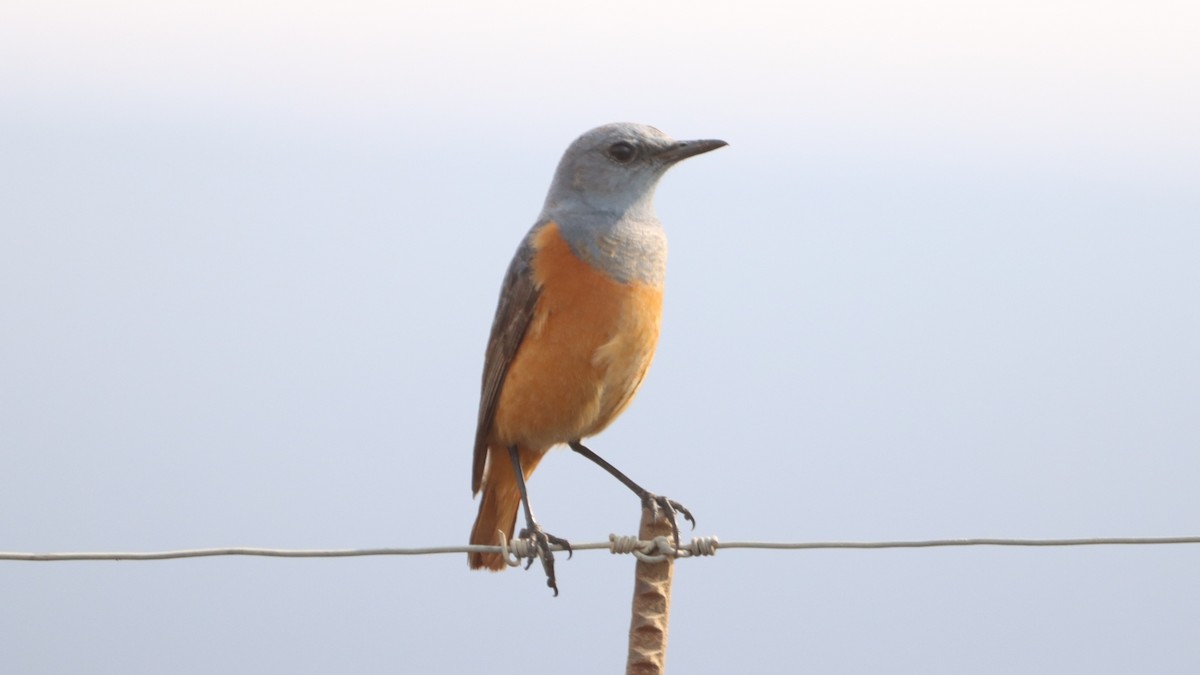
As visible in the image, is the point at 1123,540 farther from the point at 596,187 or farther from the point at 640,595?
the point at 596,187

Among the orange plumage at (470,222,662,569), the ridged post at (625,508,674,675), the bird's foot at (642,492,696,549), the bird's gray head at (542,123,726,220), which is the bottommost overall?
the ridged post at (625,508,674,675)

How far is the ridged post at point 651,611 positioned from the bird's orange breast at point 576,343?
3.31ft

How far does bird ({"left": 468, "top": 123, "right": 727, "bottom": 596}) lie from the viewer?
4.79 meters

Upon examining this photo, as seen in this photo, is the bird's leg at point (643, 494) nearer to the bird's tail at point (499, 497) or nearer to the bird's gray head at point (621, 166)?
the bird's tail at point (499, 497)

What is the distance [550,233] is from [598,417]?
0.69 meters

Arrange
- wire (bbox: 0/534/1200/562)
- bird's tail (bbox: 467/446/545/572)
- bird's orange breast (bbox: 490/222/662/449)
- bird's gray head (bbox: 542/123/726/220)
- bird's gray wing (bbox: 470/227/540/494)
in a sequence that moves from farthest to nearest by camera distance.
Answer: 1. bird's tail (bbox: 467/446/545/572)
2. bird's gray head (bbox: 542/123/726/220)
3. bird's gray wing (bbox: 470/227/540/494)
4. bird's orange breast (bbox: 490/222/662/449)
5. wire (bbox: 0/534/1200/562)

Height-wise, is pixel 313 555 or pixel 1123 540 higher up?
pixel 1123 540

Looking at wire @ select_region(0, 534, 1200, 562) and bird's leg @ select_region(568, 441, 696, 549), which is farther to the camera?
bird's leg @ select_region(568, 441, 696, 549)

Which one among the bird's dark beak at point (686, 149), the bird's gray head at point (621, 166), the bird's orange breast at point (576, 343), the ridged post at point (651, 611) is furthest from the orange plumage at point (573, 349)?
the ridged post at point (651, 611)

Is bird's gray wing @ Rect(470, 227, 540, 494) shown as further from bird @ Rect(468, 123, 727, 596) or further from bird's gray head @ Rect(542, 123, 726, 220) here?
bird's gray head @ Rect(542, 123, 726, 220)

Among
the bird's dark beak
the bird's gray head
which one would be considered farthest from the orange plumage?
the bird's dark beak

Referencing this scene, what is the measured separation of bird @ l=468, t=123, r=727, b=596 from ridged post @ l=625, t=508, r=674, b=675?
0.76m

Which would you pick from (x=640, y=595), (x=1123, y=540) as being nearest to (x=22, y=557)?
(x=640, y=595)

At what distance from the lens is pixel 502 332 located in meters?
5.00
